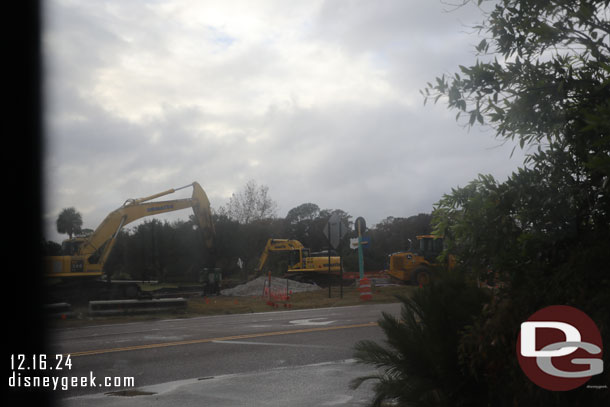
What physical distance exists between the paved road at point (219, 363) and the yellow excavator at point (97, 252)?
451 inches

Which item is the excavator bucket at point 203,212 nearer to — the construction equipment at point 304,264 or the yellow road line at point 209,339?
the construction equipment at point 304,264

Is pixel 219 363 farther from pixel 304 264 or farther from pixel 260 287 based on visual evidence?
pixel 304 264

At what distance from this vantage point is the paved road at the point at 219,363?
6906 millimetres

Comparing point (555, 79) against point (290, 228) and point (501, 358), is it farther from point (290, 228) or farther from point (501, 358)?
point (290, 228)

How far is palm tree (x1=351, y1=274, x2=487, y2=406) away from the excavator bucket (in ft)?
82.1

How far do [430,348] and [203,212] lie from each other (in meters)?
25.9

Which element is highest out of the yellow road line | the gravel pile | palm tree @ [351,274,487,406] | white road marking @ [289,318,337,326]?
palm tree @ [351,274,487,406]

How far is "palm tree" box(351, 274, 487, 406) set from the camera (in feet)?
13.6

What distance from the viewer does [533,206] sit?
12.7 feet

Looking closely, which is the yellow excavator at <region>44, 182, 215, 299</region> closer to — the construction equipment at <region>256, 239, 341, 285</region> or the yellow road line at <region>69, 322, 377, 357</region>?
the construction equipment at <region>256, 239, 341, 285</region>

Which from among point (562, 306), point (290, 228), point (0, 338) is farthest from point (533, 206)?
point (290, 228)

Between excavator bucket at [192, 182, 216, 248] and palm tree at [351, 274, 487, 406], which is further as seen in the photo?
excavator bucket at [192, 182, 216, 248]

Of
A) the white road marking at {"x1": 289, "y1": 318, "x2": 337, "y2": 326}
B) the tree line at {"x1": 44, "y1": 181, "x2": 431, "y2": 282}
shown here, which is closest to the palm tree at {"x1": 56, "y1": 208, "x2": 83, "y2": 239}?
the tree line at {"x1": 44, "y1": 181, "x2": 431, "y2": 282}

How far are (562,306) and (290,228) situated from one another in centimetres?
7165
